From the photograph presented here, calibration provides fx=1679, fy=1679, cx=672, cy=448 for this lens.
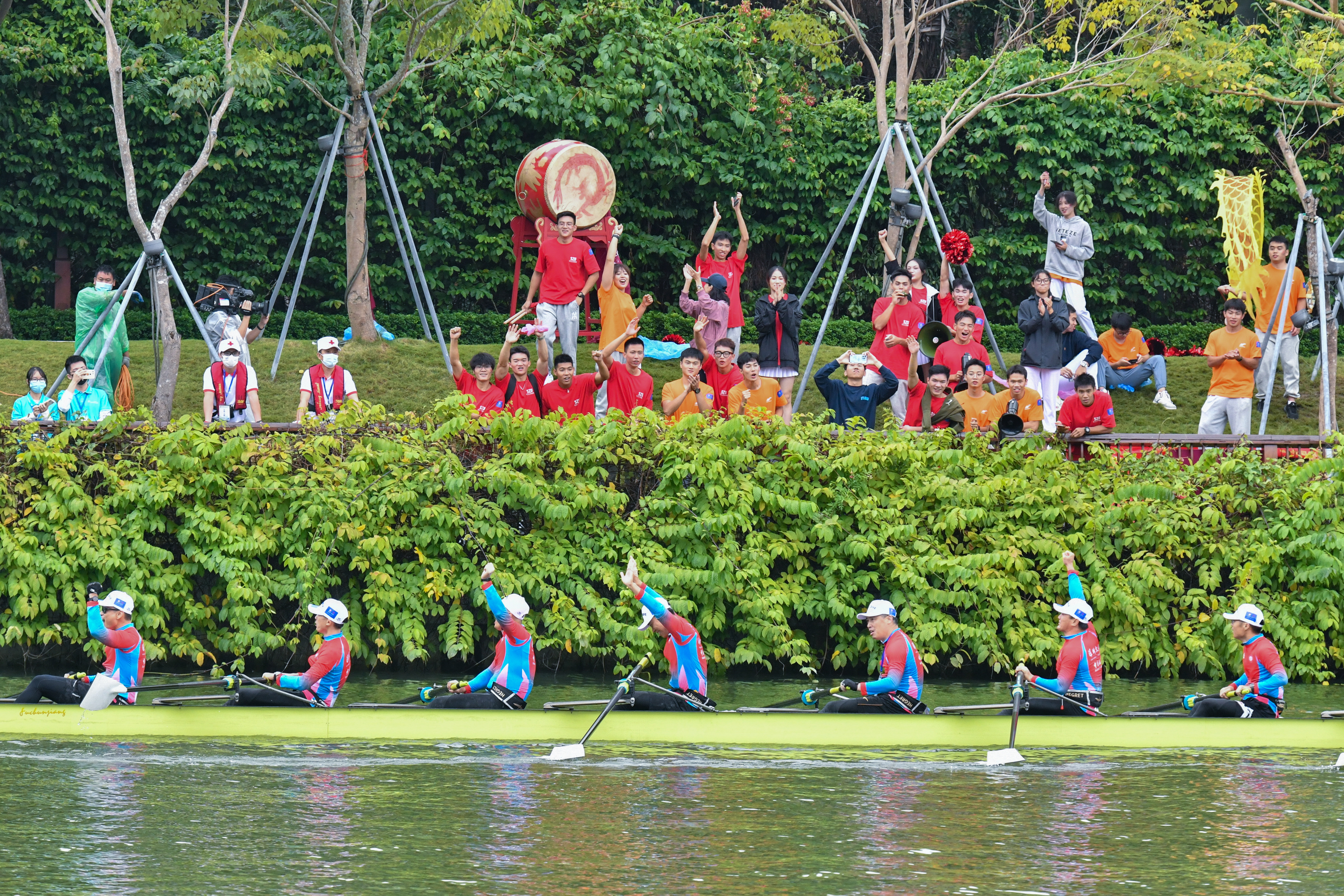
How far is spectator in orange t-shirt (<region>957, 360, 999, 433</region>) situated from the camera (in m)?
17.0

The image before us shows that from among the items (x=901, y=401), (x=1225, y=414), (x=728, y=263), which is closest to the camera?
(x=1225, y=414)

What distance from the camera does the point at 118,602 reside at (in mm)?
13789

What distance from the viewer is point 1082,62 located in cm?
2423

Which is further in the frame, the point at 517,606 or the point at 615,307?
the point at 615,307

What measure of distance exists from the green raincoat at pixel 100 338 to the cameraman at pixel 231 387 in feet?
8.73

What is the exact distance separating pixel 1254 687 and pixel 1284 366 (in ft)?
28.2

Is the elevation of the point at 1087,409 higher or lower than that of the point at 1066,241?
lower

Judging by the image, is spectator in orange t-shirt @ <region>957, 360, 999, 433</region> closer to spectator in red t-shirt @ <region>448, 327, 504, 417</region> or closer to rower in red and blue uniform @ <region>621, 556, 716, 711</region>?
rower in red and blue uniform @ <region>621, 556, 716, 711</region>

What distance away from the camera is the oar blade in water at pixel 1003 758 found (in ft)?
40.8

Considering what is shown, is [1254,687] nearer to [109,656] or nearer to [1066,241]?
[1066,241]

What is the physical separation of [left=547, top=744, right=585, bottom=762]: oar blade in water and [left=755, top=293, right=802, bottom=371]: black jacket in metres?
7.33

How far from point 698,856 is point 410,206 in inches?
753

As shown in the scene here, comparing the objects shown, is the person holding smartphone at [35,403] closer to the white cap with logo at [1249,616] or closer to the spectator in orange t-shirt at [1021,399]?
the spectator in orange t-shirt at [1021,399]

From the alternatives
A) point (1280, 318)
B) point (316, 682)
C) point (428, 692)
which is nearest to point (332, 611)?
point (316, 682)
